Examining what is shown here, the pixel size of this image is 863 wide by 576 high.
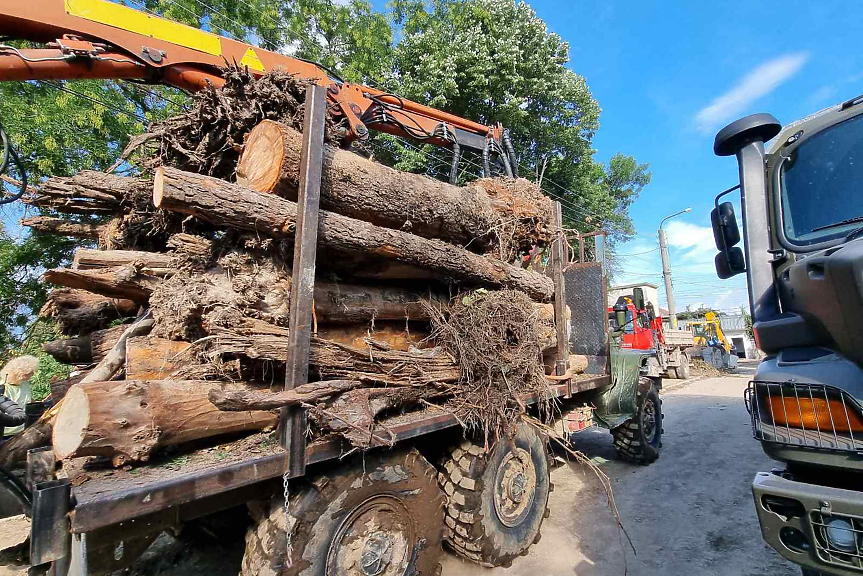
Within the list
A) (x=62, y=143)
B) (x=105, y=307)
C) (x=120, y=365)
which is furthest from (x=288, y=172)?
(x=62, y=143)

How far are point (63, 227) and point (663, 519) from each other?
255 inches

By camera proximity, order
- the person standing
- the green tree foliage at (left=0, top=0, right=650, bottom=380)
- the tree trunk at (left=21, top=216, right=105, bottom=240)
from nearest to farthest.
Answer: the tree trunk at (left=21, top=216, right=105, bottom=240)
the person standing
the green tree foliage at (left=0, top=0, right=650, bottom=380)

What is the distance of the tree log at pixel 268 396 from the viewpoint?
6.24 feet

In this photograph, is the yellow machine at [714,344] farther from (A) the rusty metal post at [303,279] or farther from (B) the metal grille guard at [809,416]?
(A) the rusty metal post at [303,279]

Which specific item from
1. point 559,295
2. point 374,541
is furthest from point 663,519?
point 374,541

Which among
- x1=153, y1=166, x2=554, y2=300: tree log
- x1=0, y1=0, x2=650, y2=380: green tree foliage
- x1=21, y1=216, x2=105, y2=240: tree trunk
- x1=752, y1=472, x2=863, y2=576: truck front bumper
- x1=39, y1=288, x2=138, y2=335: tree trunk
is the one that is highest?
x1=0, y1=0, x2=650, y2=380: green tree foliage

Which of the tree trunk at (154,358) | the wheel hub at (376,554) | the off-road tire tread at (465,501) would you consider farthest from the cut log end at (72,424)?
the off-road tire tread at (465,501)

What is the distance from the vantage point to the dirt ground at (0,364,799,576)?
332cm

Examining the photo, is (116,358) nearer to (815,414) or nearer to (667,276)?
(815,414)

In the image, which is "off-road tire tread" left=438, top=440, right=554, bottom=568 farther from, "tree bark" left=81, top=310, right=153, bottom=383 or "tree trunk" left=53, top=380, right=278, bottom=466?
"tree bark" left=81, top=310, right=153, bottom=383

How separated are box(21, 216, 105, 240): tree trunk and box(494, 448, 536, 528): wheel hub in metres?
4.30

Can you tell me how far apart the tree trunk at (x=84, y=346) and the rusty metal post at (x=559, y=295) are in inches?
157

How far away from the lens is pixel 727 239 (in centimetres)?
287

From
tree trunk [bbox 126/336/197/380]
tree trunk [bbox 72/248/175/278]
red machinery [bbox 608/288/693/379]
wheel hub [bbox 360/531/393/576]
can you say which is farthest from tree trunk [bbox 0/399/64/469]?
red machinery [bbox 608/288/693/379]
